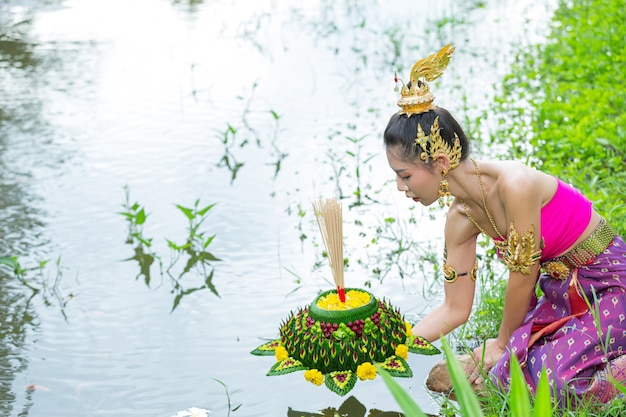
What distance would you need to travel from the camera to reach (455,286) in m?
2.97

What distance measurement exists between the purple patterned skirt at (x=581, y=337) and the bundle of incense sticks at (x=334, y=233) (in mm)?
537

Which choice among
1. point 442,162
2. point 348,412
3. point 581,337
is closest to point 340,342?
point 348,412

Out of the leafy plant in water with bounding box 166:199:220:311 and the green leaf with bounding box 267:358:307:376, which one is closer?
the green leaf with bounding box 267:358:307:376

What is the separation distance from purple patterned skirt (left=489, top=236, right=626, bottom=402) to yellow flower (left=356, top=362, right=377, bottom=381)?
377 millimetres

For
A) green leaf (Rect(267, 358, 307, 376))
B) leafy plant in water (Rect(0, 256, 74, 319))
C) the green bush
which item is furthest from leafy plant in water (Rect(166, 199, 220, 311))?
the green bush

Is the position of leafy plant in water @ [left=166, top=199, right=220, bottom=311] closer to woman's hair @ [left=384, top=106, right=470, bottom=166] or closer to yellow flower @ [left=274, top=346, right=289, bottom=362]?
yellow flower @ [left=274, top=346, right=289, bottom=362]

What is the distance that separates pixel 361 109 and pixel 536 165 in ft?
5.03

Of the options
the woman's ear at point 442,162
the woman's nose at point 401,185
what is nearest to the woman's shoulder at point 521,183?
the woman's ear at point 442,162

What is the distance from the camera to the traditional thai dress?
2609 millimetres

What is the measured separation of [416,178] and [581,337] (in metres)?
0.66

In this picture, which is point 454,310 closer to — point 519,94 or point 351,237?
point 351,237

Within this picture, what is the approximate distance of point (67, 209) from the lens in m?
4.58

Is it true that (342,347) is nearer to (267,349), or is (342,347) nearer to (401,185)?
(267,349)

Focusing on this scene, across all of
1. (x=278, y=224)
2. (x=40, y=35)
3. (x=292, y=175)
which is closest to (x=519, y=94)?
(x=292, y=175)
